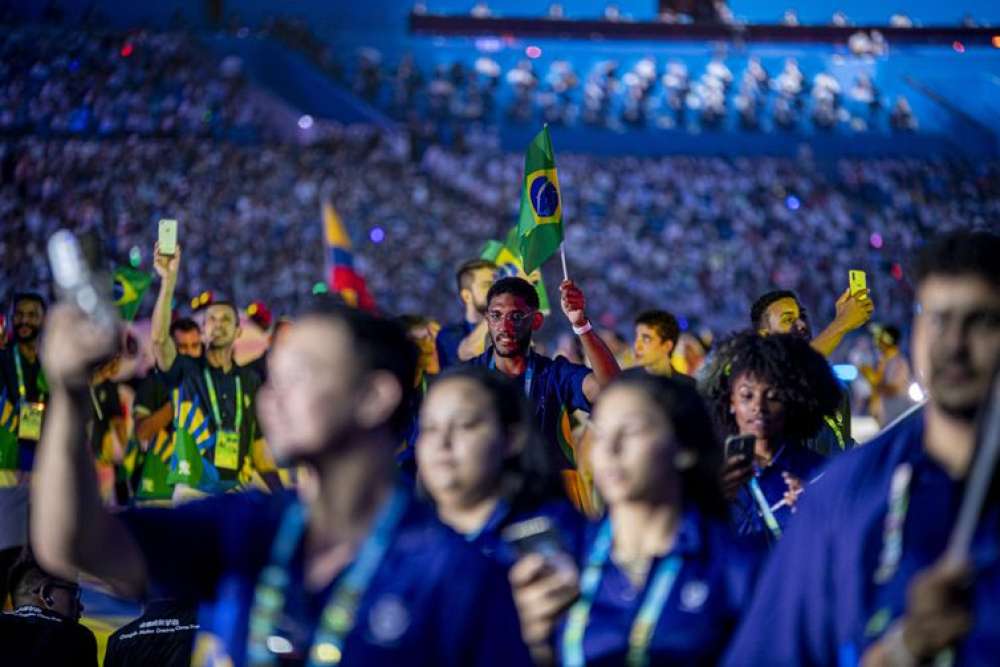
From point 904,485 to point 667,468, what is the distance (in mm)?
870

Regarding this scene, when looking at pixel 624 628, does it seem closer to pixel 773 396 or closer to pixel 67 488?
pixel 67 488

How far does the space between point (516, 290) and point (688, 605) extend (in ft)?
11.2

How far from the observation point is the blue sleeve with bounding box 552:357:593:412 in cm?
621

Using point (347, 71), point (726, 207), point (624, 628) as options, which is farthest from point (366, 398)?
point (347, 71)

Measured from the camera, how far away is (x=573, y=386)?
623 centimetres

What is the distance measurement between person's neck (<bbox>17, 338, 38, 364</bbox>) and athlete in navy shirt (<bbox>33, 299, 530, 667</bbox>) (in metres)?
6.02

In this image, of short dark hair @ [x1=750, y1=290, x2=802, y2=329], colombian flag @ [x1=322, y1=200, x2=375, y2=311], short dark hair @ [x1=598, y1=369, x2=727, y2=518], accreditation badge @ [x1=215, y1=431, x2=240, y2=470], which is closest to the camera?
short dark hair @ [x1=598, y1=369, x2=727, y2=518]

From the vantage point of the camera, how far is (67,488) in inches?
97.4

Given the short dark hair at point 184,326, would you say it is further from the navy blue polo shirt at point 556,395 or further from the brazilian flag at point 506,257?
the navy blue polo shirt at point 556,395

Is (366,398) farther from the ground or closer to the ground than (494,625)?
farther from the ground

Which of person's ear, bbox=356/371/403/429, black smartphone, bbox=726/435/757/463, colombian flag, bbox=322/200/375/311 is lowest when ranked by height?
colombian flag, bbox=322/200/375/311

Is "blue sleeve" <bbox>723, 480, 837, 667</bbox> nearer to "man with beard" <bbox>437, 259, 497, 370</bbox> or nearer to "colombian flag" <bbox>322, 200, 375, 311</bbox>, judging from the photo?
"man with beard" <bbox>437, 259, 497, 370</bbox>

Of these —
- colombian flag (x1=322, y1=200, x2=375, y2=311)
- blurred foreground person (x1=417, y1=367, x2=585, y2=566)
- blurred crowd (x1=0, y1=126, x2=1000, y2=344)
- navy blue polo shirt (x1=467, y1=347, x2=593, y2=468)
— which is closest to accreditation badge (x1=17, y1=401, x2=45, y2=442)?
navy blue polo shirt (x1=467, y1=347, x2=593, y2=468)

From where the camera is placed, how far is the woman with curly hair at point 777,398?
181 inches
